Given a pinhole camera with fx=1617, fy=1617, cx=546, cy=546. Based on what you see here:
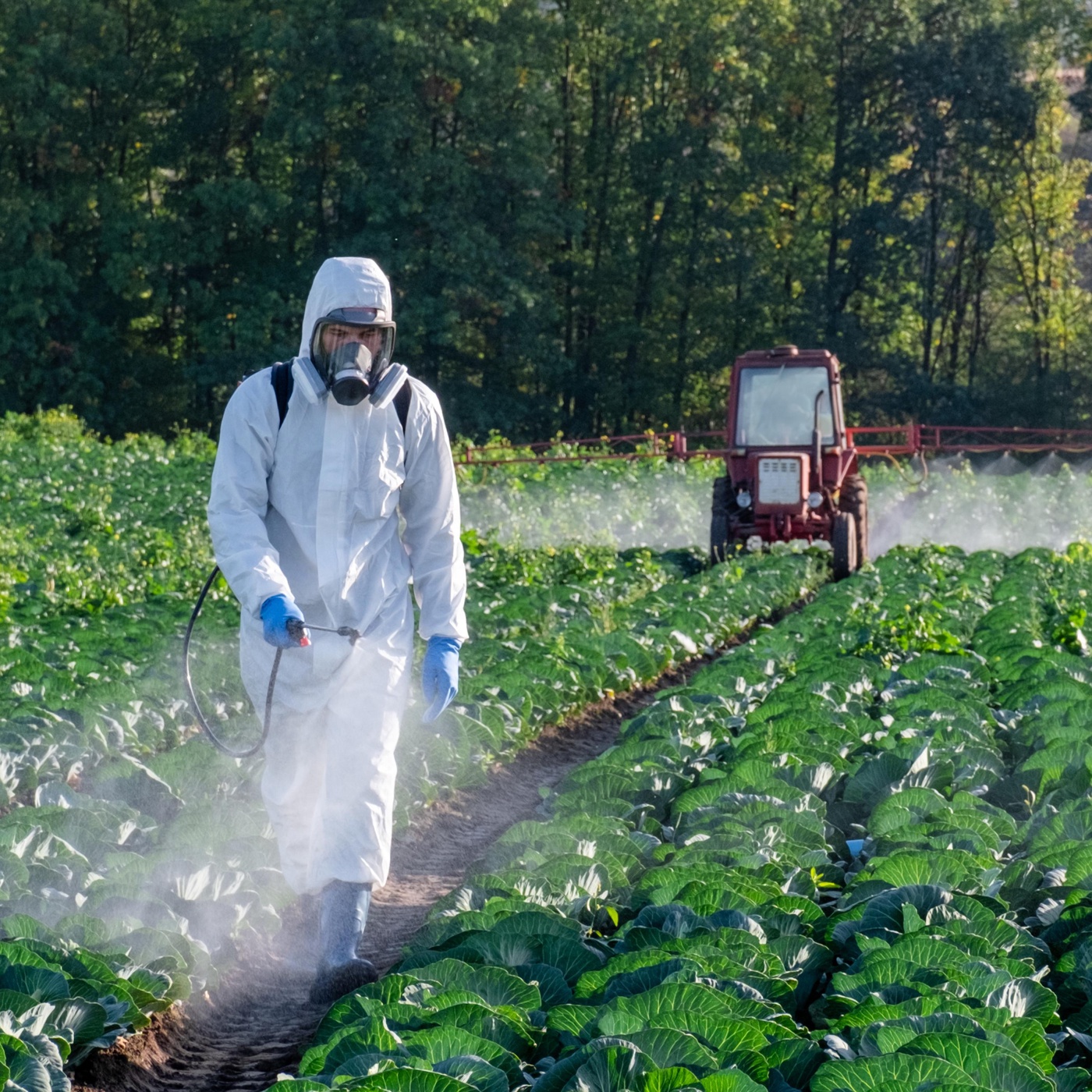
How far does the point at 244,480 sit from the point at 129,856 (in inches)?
51.2

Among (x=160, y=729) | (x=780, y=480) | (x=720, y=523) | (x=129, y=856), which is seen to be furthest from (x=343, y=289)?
(x=720, y=523)

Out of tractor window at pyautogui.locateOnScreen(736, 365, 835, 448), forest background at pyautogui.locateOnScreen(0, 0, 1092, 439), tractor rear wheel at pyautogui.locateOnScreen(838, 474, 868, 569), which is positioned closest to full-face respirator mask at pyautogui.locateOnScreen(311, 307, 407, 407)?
tractor window at pyautogui.locateOnScreen(736, 365, 835, 448)

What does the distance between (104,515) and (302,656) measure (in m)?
15.1

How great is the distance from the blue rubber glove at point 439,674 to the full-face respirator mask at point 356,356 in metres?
0.76

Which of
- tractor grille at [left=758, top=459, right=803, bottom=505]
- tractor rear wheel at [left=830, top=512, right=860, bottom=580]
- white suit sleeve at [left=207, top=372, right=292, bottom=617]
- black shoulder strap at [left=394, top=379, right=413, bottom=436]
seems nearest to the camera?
white suit sleeve at [left=207, top=372, right=292, bottom=617]

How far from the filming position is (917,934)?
376cm

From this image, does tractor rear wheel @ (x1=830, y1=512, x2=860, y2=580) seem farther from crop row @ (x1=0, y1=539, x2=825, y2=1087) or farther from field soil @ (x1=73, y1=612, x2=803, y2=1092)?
field soil @ (x1=73, y1=612, x2=803, y2=1092)

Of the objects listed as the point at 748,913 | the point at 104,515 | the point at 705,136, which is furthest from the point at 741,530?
the point at 705,136

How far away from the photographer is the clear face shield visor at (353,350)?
464 cm

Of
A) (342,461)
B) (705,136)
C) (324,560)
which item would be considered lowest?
(324,560)

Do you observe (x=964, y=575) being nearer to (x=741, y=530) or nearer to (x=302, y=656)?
(x=741, y=530)

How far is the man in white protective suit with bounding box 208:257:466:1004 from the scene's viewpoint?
471cm

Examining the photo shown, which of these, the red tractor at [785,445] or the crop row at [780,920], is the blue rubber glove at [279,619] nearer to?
the crop row at [780,920]

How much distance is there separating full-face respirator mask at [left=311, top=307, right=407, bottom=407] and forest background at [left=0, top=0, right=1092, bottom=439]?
1365 inches
